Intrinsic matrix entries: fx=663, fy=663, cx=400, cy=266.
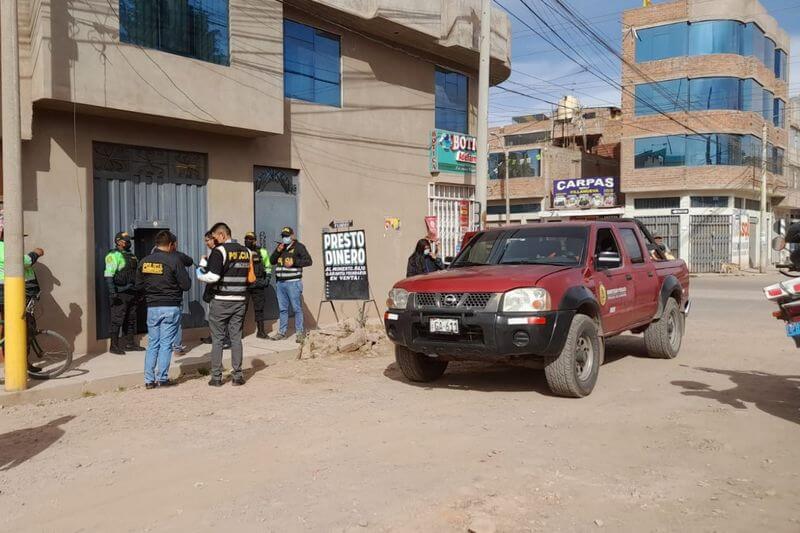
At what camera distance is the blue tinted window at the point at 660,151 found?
35750 millimetres

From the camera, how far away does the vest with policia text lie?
7.65 meters

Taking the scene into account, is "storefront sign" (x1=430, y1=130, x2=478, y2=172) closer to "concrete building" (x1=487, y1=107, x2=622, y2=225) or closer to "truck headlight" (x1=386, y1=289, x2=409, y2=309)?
"truck headlight" (x1=386, y1=289, x2=409, y2=309)

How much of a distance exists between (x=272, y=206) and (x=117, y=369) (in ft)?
15.1

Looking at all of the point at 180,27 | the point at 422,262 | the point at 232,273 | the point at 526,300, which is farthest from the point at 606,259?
the point at 180,27

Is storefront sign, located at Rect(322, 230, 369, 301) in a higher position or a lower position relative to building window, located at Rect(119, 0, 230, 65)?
lower

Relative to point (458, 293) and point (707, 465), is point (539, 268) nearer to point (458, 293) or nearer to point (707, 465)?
point (458, 293)

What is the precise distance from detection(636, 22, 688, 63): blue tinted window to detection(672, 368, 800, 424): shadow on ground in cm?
3215

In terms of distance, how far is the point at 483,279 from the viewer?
6.73m

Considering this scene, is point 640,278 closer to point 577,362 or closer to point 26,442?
point 577,362

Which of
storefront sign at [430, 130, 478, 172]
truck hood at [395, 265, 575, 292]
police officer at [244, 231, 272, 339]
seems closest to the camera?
truck hood at [395, 265, 575, 292]

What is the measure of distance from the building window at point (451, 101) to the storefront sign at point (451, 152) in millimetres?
453

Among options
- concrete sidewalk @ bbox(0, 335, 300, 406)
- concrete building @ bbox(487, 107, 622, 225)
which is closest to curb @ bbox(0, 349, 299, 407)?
concrete sidewalk @ bbox(0, 335, 300, 406)

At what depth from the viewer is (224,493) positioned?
14.2ft

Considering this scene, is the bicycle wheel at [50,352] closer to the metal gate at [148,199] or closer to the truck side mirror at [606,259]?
the metal gate at [148,199]
